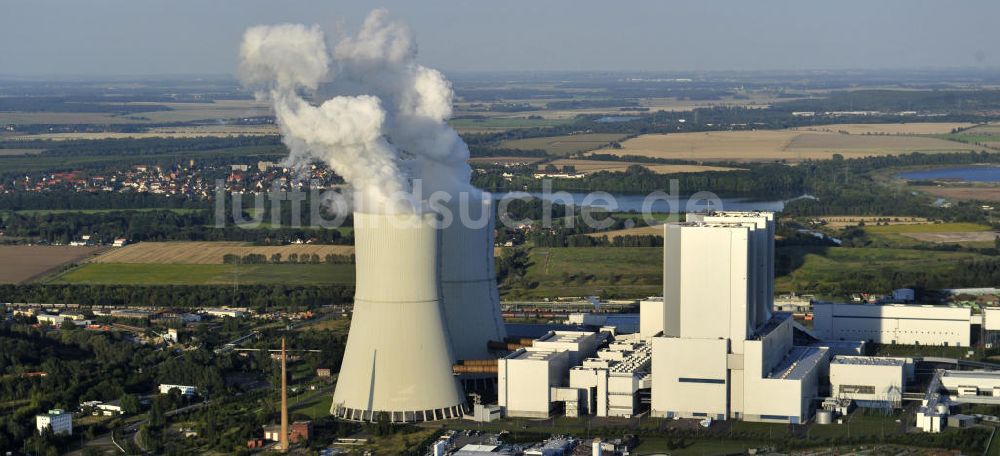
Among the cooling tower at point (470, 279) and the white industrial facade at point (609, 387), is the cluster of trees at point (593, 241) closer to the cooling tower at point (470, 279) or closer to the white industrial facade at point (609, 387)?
the cooling tower at point (470, 279)

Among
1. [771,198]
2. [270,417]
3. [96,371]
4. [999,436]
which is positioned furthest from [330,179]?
[999,436]

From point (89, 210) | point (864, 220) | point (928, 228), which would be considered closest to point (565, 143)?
point (89, 210)

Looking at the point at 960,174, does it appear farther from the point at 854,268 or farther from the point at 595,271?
the point at 595,271

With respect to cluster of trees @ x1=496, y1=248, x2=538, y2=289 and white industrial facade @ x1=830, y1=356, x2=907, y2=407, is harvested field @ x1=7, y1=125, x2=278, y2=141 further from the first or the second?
white industrial facade @ x1=830, y1=356, x2=907, y2=407

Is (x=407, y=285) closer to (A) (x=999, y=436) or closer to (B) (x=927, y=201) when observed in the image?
(A) (x=999, y=436)

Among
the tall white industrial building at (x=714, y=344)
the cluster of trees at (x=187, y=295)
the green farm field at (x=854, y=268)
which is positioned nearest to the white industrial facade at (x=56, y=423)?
the tall white industrial building at (x=714, y=344)

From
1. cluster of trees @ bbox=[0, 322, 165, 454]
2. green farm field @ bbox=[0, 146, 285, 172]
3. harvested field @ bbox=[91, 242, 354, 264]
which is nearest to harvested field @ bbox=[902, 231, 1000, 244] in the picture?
harvested field @ bbox=[91, 242, 354, 264]

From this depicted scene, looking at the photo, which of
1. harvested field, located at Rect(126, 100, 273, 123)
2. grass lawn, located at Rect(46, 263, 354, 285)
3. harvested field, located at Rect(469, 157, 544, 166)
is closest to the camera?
grass lawn, located at Rect(46, 263, 354, 285)
